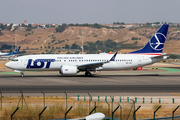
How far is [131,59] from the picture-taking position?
57.2 meters

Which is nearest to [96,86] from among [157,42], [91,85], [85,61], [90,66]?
[91,85]

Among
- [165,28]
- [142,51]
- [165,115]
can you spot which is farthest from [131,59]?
[165,115]

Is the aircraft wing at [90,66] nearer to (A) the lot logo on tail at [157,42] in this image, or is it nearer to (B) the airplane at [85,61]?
(B) the airplane at [85,61]

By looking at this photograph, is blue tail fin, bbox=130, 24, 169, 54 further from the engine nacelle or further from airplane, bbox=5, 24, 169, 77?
the engine nacelle

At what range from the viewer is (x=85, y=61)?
56.2m

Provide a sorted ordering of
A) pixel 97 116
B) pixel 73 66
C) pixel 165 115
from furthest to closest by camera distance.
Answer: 1. pixel 73 66
2. pixel 165 115
3. pixel 97 116

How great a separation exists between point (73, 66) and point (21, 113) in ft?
110

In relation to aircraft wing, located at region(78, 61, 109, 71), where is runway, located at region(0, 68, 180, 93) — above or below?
below

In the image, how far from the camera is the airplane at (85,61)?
5459cm

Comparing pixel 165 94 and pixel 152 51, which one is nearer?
pixel 165 94

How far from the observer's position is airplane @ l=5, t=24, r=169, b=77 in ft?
179

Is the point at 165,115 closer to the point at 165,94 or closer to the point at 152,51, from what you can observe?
the point at 165,94

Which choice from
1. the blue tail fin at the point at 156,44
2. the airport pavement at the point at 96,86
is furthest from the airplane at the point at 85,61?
the airport pavement at the point at 96,86

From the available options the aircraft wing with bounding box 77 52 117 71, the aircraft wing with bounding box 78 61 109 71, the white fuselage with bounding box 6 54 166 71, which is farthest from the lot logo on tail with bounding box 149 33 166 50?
the aircraft wing with bounding box 78 61 109 71
